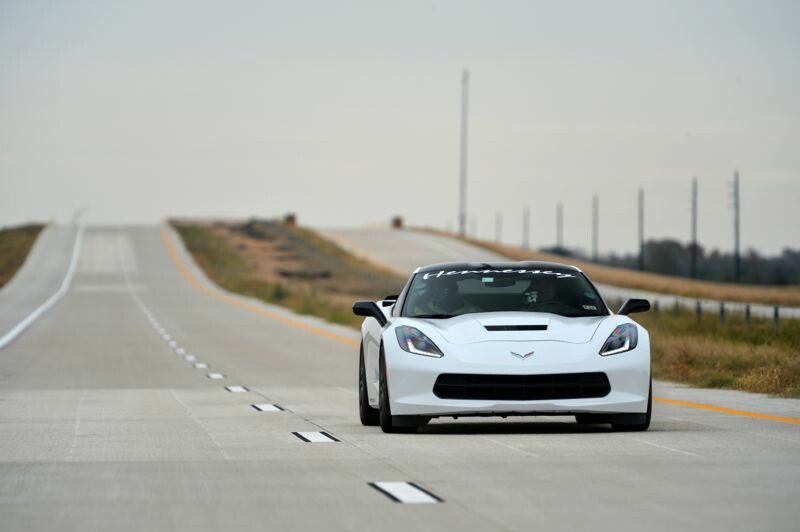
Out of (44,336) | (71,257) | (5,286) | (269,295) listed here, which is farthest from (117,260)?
(44,336)

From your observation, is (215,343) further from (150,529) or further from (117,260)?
(117,260)

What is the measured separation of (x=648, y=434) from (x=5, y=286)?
225 ft

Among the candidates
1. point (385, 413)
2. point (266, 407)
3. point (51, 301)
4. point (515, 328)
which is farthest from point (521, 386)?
point (51, 301)

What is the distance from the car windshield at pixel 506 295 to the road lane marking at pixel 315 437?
4.14 ft

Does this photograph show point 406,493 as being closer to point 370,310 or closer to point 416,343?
point 416,343

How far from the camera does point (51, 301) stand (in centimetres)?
6328

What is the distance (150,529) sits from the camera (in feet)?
29.1

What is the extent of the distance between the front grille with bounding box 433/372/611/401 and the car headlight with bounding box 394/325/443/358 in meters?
0.28

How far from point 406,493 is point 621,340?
4.51 meters

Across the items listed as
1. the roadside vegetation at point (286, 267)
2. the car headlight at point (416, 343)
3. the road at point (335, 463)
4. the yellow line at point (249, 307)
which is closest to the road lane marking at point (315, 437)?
the road at point (335, 463)

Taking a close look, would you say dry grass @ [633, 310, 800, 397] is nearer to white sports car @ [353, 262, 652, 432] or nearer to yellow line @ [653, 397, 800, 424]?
yellow line @ [653, 397, 800, 424]

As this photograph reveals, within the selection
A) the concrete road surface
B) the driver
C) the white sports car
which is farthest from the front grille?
the concrete road surface

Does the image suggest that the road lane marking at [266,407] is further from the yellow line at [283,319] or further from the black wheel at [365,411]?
the yellow line at [283,319]

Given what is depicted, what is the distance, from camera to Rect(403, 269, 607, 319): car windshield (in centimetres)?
1510
